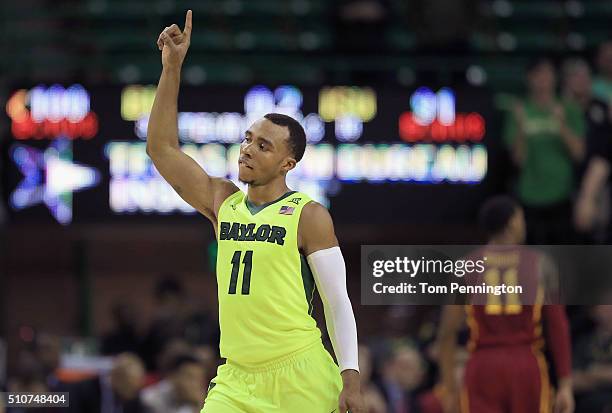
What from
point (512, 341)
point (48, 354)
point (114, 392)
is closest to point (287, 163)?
point (512, 341)

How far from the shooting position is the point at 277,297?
5664 mm

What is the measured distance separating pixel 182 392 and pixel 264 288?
3.37 meters

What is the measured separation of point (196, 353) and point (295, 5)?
5111 mm

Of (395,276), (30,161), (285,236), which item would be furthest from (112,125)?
(285,236)

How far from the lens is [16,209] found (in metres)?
10.9

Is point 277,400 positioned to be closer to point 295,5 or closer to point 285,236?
point 285,236

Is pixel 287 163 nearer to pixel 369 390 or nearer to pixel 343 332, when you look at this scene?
pixel 343 332

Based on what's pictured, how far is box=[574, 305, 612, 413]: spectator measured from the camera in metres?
7.49

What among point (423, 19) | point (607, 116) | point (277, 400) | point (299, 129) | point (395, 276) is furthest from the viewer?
point (423, 19)

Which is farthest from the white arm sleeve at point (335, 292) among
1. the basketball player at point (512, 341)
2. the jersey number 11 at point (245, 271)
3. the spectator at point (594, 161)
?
the spectator at point (594, 161)

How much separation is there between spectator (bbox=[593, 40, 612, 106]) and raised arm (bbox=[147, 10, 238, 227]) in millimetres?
5669

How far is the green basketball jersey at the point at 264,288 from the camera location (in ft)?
18.5

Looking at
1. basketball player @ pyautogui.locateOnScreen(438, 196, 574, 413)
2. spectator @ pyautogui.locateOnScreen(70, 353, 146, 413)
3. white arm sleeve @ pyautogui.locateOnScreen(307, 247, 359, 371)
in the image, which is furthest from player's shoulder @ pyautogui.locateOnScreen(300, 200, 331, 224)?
spectator @ pyautogui.locateOnScreen(70, 353, 146, 413)

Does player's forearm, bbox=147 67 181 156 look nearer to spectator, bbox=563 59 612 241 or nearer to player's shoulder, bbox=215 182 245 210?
player's shoulder, bbox=215 182 245 210
